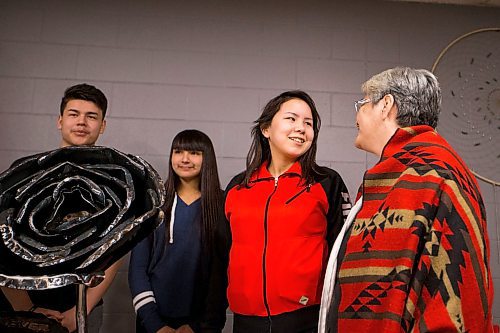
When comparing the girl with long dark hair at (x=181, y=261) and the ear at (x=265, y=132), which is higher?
the ear at (x=265, y=132)

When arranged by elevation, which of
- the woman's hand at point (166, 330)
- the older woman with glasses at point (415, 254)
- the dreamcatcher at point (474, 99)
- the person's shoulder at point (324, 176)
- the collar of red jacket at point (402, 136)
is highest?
the dreamcatcher at point (474, 99)

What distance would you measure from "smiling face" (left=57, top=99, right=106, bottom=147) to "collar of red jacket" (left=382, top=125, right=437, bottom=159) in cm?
122

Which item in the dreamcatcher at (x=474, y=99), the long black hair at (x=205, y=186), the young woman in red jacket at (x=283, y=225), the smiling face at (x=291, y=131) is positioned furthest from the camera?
the dreamcatcher at (x=474, y=99)

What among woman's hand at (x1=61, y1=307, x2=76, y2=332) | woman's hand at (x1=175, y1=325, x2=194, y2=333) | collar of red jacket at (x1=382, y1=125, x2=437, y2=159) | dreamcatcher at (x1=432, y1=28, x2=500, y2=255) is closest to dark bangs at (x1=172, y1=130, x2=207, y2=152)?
woman's hand at (x1=175, y1=325, x2=194, y2=333)

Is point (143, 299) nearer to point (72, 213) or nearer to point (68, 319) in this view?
point (68, 319)

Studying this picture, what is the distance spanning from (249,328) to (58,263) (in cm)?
104

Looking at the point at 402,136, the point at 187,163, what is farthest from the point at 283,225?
the point at 187,163

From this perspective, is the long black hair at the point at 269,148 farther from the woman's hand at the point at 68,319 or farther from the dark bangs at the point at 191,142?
the woman's hand at the point at 68,319

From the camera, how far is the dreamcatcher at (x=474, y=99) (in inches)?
108

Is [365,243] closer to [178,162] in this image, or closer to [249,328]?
[249,328]

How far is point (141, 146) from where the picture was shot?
8.45 feet

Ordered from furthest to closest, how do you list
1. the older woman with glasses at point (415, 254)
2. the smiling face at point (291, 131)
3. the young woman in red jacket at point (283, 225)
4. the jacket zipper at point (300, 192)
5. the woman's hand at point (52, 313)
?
the smiling face at point (291, 131), the jacket zipper at point (300, 192), the young woman in red jacket at point (283, 225), the woman's hand at point (52, 313), the older woman with glasses at point (415, 254)

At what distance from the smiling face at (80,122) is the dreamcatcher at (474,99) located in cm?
181

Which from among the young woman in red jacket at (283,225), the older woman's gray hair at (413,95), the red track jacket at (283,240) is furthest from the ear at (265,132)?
the older woman's gray hair at (413,95)
